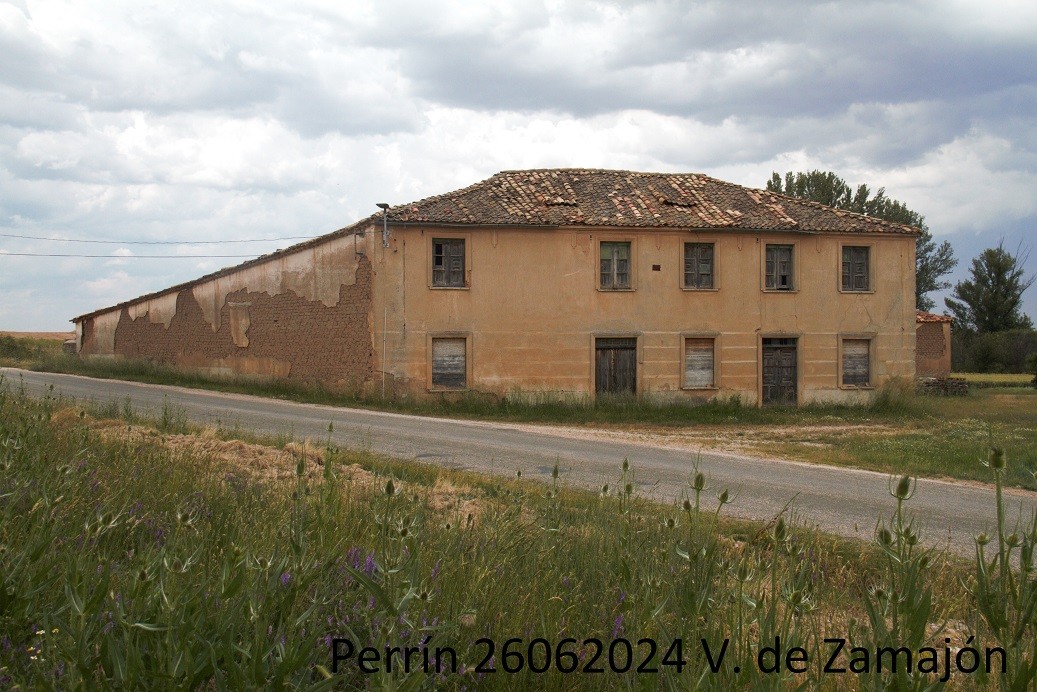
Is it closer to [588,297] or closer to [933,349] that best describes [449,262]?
[588,297]

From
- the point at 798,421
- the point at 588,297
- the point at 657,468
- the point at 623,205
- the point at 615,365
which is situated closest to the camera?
the point at 657,468

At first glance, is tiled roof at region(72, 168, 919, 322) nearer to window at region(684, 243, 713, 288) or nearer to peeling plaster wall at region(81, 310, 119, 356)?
window at region(684, 243, 713, 288)

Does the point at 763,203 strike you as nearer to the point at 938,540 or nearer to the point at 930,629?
the point at 938,540

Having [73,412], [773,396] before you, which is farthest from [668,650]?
[773,396]

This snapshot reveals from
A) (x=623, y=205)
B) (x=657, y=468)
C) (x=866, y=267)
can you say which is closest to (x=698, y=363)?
(x=623, y=205)

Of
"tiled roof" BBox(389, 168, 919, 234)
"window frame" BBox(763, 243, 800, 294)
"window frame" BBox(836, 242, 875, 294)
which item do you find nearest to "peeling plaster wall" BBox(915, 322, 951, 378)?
"tiled roof" BBox(389, 168, 919, 234)

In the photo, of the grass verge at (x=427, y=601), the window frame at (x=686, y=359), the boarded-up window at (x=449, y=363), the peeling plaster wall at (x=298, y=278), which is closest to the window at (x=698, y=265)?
the window frame at (x=686, y=359)

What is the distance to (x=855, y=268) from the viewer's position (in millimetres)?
27312

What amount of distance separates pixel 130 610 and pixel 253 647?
1.60 ft

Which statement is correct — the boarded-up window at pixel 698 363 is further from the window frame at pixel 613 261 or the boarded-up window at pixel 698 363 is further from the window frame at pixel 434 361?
the window frame at pixel 434 361

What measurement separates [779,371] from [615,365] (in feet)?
18.0

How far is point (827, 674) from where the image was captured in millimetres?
3049

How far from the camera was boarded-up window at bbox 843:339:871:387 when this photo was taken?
26938mm

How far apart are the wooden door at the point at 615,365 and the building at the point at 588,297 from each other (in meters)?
0.05
